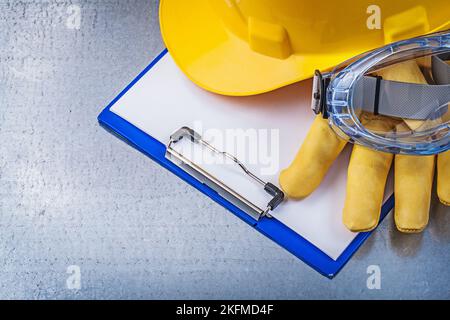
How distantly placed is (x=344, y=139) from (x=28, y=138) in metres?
0.60

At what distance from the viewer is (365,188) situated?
105 cm

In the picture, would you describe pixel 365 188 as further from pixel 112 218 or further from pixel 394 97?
pixel 112 218

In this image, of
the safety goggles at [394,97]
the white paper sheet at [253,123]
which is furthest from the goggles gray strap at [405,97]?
the white paper sheet at [253,123]

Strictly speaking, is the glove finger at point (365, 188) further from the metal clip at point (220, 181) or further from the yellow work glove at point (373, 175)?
the metal clip at point (220, 181)

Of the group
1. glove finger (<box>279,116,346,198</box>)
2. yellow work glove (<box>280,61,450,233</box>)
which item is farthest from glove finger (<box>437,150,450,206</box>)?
glove finger (<box>279,116,346,198</box>)

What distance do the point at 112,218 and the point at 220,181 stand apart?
0.72ft

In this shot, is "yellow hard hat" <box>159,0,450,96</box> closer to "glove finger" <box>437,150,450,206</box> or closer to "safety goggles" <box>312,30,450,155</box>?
"safety goggles" <box>312,30,450,155</box>

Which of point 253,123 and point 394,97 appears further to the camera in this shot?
point 253,123

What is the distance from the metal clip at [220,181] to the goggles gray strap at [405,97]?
210 millimetres

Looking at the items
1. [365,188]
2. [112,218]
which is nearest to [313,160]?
[365,188]

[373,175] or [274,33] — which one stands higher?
[274,33]

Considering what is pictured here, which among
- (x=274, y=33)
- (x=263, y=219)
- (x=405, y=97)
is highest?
(x=274, y=33)

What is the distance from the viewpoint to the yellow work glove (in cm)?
104

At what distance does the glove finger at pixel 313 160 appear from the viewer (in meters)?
1.07
